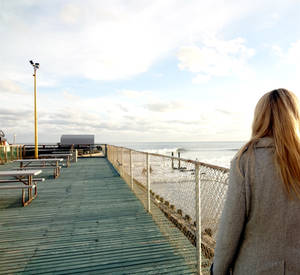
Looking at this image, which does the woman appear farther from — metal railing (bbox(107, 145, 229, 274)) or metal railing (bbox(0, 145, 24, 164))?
metal railing (bbox(0, 145, 24, 164))

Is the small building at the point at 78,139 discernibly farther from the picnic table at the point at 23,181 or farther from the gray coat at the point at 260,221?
the gray coat at the point at 260,221

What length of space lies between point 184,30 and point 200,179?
24.8 ft

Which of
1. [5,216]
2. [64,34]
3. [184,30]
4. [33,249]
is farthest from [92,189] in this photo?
[64,34]

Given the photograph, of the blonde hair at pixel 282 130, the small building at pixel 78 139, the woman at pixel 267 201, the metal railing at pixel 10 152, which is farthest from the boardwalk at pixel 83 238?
the small building at pixel 78 139

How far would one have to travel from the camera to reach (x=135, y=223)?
3.87m

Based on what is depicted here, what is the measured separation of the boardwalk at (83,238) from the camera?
2553 millimetres

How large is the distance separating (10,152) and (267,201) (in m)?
18.1

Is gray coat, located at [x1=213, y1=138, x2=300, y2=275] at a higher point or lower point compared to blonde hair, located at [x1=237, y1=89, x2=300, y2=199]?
lower

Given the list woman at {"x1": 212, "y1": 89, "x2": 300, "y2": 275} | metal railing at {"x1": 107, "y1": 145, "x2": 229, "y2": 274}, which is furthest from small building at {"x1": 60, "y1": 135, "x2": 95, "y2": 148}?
woman at {"x1": 212, "y1": 89, "x2": 300, "y2": 275}

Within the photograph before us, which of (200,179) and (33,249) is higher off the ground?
(200,179)

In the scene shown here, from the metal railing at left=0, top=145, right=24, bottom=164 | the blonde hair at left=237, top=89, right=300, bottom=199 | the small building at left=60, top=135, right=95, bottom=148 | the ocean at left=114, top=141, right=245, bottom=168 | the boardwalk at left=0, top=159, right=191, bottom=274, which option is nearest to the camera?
the blonde hair at left=237, top=89, right=300, bottom=199

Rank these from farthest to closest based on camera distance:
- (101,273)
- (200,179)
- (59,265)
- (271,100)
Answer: (59,265), (101,273), (200,179), (271,100)

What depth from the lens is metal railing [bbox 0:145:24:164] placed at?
554 inches

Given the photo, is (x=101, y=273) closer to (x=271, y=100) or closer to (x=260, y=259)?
(x=260, y=259)
